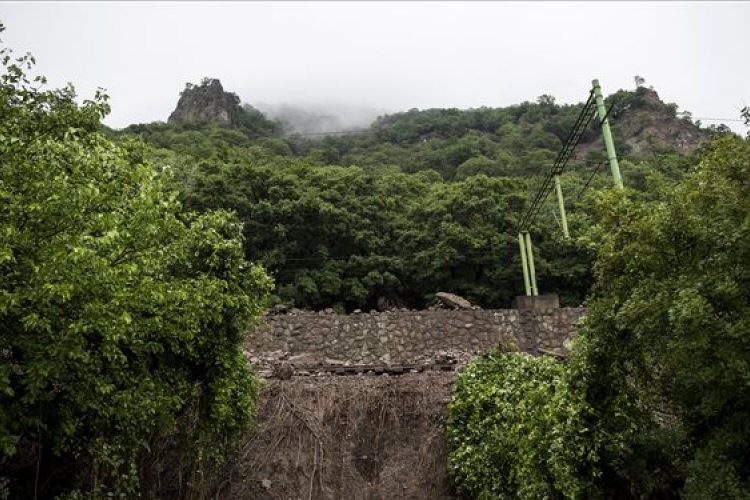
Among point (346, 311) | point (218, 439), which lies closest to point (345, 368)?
point (218, 439)

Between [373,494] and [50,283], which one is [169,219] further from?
[373,494]

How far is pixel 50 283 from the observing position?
5.79 m

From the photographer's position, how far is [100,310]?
6281mm

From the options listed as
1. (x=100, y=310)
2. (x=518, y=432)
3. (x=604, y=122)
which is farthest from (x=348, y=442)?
(x=604, y=122)

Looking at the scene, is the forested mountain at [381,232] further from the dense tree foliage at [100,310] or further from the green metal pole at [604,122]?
the dense tree foliage at [100,310]

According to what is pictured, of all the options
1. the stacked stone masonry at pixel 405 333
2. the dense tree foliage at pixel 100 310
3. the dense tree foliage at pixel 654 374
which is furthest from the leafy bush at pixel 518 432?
the stacked stone masonry at pixel 405 333

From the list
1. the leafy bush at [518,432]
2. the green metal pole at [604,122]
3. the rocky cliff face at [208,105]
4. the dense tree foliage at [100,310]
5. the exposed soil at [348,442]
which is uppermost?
the rocky cliff face at [208,105]

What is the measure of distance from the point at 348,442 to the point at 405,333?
6.47 metres

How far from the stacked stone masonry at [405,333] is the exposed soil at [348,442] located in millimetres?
4566

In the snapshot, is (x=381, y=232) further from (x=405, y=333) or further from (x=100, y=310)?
(x=100, y=310)

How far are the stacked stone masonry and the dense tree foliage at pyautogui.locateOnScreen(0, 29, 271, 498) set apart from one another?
7846 mm

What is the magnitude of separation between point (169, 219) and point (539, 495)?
5338 millimetres

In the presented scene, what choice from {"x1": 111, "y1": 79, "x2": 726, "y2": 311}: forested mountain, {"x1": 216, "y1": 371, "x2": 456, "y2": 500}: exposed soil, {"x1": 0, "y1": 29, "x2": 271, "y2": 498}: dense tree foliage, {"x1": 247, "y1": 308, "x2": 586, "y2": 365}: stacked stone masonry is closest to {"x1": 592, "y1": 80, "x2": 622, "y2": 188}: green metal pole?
{"x1": 216, "y1": 371, "x2": 456, "y2": 500}: exposed soil

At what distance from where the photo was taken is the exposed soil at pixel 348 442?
10.4 m
